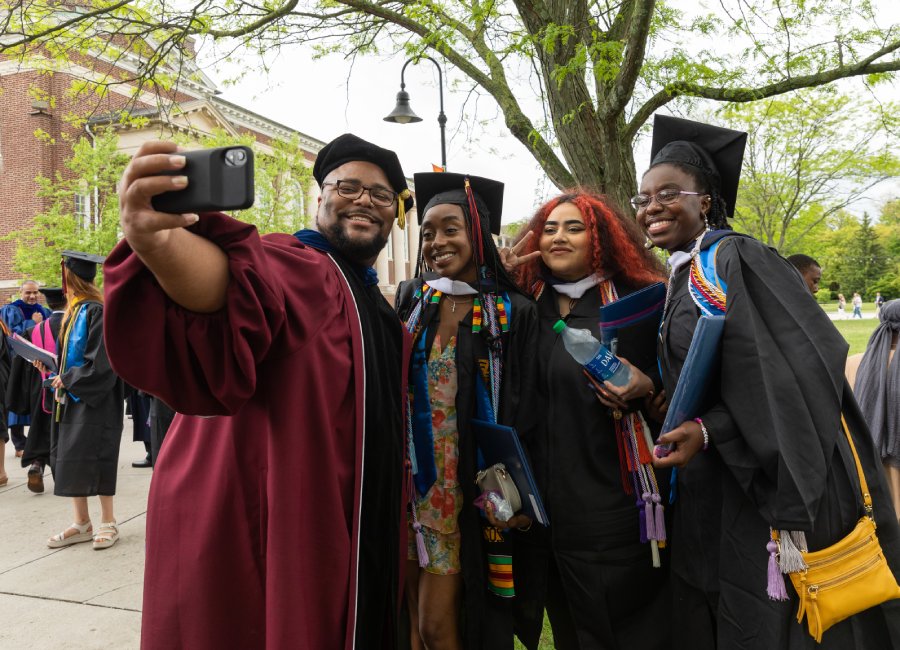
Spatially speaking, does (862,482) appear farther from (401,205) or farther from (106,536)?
(106,536)

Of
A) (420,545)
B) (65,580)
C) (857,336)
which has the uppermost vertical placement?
(420,545)

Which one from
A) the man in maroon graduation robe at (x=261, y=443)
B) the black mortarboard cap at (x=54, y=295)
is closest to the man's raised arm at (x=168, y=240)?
the man in maroon graduation robe at (x=261, y=443)

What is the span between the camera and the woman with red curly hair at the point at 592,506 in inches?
100

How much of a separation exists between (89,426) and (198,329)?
4.60m

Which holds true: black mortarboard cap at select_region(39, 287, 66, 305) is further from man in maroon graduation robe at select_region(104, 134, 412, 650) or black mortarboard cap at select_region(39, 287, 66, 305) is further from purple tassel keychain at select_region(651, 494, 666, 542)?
purple tassel keychain at select_region(651, 494, 666, 542)

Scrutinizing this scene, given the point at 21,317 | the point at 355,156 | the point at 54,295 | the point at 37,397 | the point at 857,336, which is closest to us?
the point at 355,156

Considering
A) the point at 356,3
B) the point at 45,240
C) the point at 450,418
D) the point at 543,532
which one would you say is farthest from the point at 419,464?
the point at 45,240

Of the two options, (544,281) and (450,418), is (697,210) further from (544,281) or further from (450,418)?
(450,418)

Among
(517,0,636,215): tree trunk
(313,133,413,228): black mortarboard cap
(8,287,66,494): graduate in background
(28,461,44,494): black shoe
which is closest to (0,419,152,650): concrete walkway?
(28,461,44,494): black shoe

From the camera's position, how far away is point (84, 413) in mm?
5125

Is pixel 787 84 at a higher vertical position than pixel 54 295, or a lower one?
higher

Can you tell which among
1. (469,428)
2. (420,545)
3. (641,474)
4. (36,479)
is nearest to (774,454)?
(641,474)

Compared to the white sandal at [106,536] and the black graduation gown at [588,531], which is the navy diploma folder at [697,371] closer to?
the black graduation gown at [588,531]

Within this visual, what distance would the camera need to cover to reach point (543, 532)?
105 inches
